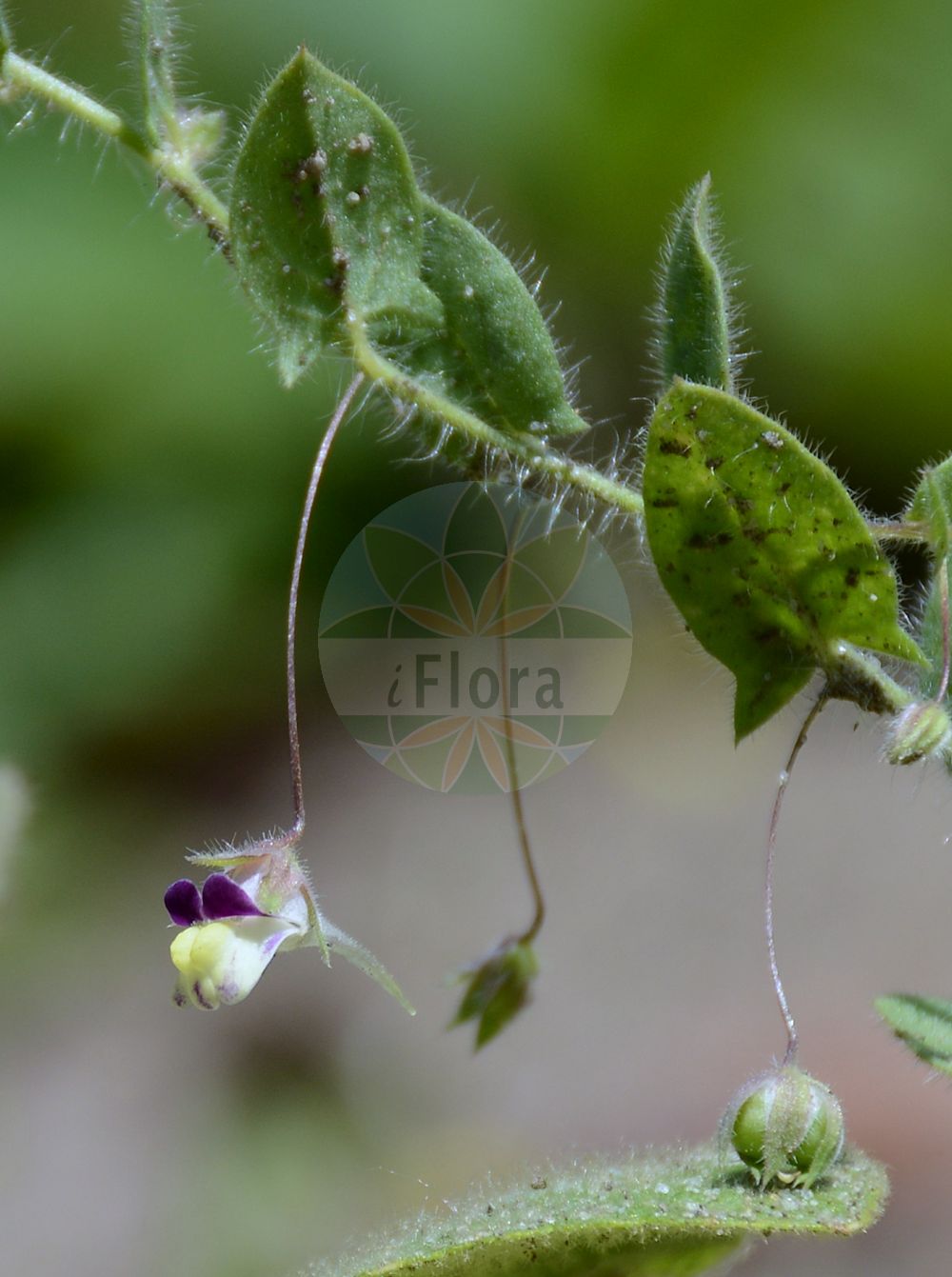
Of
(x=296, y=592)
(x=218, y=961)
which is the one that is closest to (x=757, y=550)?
(x=296, y=592)

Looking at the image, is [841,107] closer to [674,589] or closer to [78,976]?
→ [674,589]

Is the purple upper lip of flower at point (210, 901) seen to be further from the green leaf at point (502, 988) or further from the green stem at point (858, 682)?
the green stem at point (858, 682)

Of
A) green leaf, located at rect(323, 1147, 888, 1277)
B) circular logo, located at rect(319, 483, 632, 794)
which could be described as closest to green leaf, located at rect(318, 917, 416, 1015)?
green leaf, located at rect(323, 1147, 888, 1277)

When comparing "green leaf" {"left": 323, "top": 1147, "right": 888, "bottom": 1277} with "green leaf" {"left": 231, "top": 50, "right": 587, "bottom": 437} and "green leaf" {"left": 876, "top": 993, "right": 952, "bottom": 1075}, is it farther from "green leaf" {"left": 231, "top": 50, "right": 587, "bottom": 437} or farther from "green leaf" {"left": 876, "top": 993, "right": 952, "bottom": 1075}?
"green leaf" {"left": 231, "top": 50, "right": 587, "bottom": 437}

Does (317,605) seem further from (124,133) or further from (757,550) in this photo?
(757,550)

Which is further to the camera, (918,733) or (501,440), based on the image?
(501,440)

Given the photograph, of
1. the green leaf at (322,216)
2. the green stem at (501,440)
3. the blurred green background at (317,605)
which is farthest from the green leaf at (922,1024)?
the blurred green background at (317,605)

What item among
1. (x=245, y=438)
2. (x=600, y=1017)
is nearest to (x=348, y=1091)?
(x=600, y=1017)
